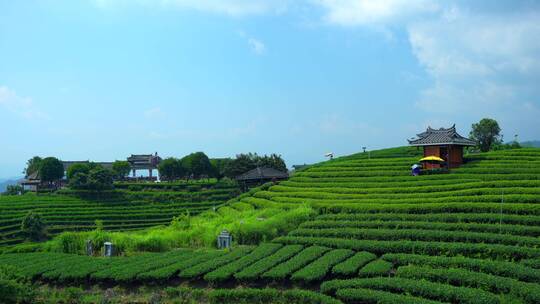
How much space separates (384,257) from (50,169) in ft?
185

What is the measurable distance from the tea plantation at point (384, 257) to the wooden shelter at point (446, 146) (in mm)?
3415

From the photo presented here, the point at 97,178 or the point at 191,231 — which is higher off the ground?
the point at 97,178

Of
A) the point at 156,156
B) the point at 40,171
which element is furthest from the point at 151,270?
the point at 156,156

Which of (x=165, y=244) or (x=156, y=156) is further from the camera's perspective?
(x=156, y=156)

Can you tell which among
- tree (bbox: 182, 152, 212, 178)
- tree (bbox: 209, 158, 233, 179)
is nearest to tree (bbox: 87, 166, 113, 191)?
tree (bbox: 182, 152, 212, 178)

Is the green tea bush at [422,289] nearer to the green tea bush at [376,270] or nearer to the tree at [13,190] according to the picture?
the green tea bush at [376,270]

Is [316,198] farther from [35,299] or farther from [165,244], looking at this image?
[35,299]

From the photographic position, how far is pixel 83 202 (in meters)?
55.4

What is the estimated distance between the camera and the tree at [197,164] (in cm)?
6988

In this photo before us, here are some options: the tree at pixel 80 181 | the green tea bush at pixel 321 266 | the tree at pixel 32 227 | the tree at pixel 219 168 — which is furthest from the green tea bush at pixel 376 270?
the tree at pixel 219 168

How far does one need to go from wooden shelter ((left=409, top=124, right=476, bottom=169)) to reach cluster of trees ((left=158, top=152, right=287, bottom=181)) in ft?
101

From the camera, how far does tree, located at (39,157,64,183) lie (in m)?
65.9

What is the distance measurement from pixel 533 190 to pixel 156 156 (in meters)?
71.7

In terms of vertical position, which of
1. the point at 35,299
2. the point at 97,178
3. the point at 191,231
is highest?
the point at 97,178
